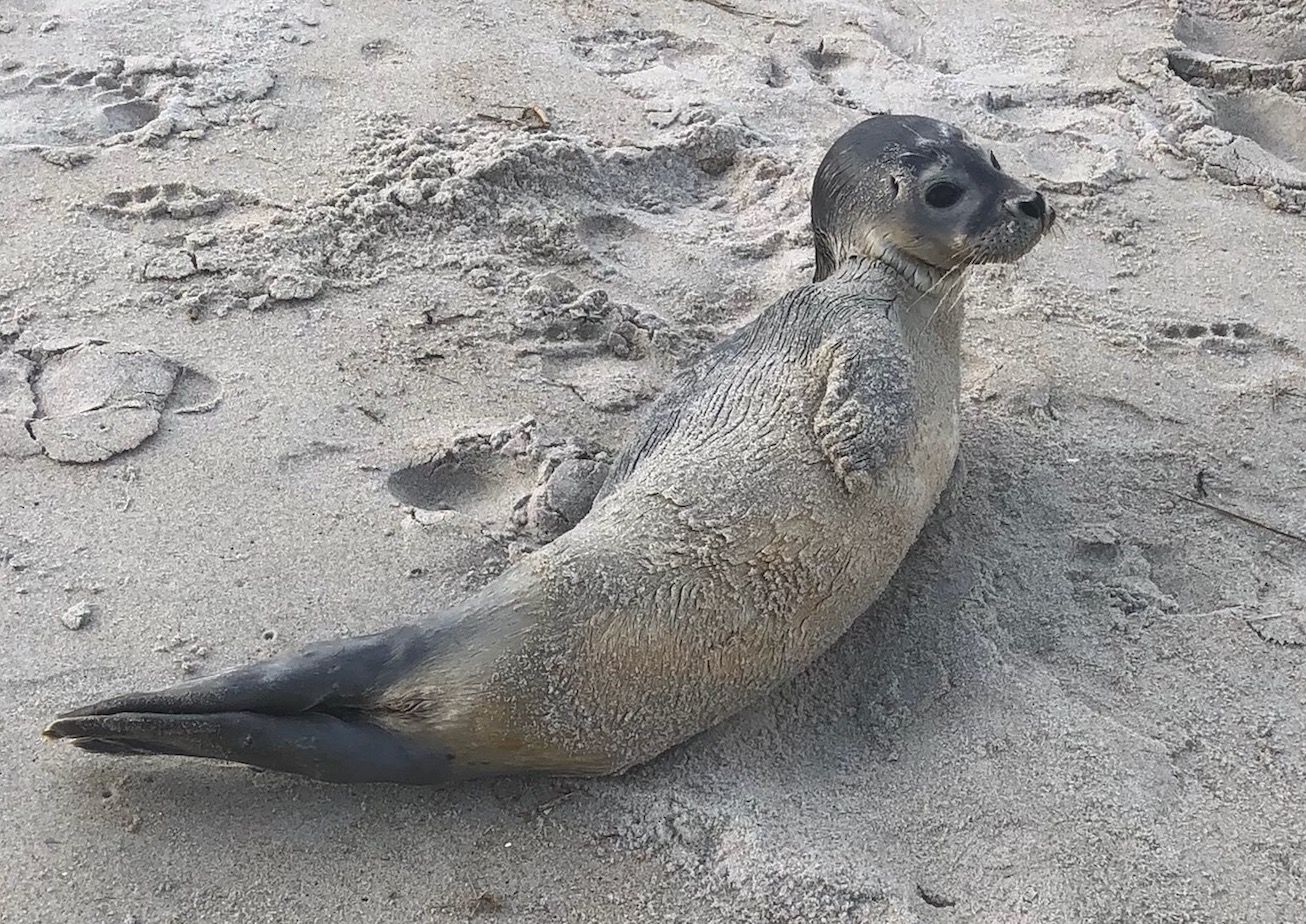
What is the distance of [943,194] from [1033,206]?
0.78 feet

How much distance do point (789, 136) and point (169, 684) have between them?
316cm

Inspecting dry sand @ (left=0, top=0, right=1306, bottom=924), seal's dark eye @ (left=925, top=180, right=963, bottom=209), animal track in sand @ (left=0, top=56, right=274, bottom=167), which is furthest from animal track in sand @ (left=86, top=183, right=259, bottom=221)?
seal's dark eye @ (left=925, top=180, right=963, bottom=209)

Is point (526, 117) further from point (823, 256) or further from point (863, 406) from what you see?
point (863, 406)

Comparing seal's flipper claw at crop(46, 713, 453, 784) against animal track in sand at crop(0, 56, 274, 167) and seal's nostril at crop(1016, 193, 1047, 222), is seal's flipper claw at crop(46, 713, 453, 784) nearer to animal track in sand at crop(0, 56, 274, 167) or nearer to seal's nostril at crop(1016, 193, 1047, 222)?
seal's nostril at crop(1016, 193, 1047, 222)

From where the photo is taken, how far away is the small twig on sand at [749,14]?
5715mm

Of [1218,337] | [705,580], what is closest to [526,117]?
[1218,337]

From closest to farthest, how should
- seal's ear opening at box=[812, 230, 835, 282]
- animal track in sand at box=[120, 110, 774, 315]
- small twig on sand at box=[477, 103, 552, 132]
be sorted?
seal's ear opening at box=[812, 230, 835, 282] → animal track in sand at box=[120, 110, 774, 315] → small twig on sand at box=[477, 103, 552, 132]

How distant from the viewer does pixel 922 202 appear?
3.48m

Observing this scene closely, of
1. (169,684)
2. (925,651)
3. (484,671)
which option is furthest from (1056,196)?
(169,684)

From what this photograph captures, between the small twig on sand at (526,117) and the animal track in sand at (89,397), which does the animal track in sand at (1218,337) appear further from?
the animal track in sand at (89,397)

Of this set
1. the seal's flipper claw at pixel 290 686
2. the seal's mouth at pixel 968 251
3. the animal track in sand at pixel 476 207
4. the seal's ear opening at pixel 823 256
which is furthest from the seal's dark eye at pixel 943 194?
the seal's flipper claw at pixel 290 686

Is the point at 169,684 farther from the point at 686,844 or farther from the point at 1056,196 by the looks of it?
the point at 1056,196

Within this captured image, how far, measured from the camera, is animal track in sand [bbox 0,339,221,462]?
3.44 m

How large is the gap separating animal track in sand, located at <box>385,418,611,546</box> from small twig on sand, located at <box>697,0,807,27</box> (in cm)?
289
